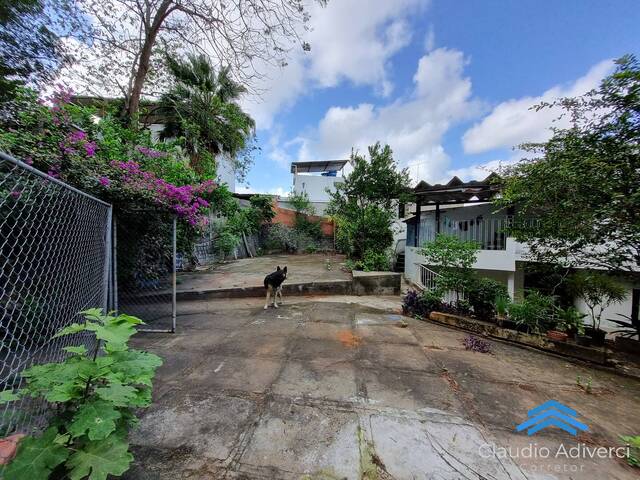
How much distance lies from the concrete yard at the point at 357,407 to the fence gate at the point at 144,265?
1.29 m

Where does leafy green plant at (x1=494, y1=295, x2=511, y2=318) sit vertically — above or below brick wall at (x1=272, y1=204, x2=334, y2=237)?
below

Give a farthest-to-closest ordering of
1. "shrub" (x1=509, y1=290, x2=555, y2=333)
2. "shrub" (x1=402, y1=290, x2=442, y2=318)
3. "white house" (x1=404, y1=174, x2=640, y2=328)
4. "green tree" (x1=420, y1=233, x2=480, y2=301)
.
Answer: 1. "white house" (x1=404, y1=174, x2=640, y2=328)
2. "shrub" (x1=402, y1=290, x2=442, y2=318)
3. "green tree" (x1=420, y1=233, x2=480, y2=301)
4. "shrub" (x1=509, y1=290, x2=555, y2=333)

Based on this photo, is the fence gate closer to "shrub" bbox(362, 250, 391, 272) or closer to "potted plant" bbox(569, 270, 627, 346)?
"shrub" bbox(362, 250, 391, 272)

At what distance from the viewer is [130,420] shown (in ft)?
4.07

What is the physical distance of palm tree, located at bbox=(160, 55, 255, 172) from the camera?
338 inches

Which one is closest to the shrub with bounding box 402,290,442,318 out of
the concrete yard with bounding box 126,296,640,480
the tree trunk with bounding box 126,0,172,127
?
the concrete yard with bounding box 126,296,640,480

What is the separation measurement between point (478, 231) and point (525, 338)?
20.1 feet

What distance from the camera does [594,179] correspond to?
2680mm

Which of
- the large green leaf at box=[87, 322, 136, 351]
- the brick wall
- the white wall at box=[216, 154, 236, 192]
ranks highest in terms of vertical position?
the white wall at box=[216, 154, 236, 192]

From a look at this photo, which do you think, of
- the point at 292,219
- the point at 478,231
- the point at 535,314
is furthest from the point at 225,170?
the point at 535,314

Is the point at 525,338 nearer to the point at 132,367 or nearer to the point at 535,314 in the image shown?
the point at 535,314

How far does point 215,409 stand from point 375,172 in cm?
806

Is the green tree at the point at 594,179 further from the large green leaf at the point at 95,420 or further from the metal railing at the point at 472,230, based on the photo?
the metal railing at the point at 472,230

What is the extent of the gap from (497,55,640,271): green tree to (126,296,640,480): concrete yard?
1488mm
